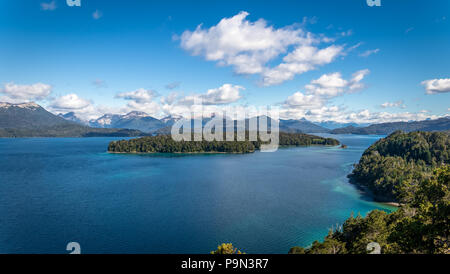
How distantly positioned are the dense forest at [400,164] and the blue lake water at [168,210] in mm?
3450

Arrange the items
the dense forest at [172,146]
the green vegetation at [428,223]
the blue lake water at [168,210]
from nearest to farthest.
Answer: the green vegetation at [428,223]
the blue lake water at [168,210]
the dense forest at [172,146]

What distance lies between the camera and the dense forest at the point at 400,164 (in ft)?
115

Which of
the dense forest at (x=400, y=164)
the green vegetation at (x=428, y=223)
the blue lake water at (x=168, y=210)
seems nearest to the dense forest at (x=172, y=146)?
the blue lake water at (x=168, y=210)

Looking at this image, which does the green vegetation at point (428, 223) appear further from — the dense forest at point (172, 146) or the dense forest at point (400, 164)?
the dense forest at point (172, 146)

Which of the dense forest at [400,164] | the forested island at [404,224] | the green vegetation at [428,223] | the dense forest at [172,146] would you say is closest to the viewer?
the green vegetation at [428,223]

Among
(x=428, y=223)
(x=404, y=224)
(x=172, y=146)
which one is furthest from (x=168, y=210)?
(x=172, y=146)

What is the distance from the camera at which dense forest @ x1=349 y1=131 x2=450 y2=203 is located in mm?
35156

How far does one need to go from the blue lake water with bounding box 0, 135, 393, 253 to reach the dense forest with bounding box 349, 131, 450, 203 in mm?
3450

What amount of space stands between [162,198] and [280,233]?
58.9ft

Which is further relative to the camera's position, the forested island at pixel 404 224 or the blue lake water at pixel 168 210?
the blue lake water at pixel 168 210
